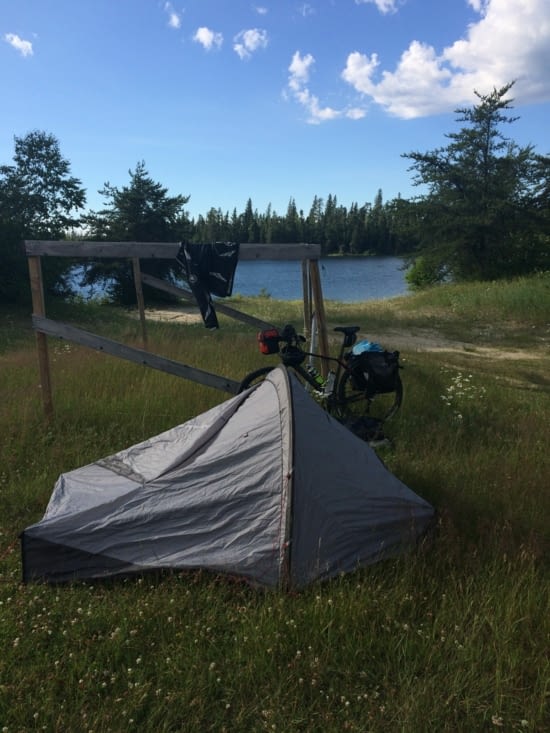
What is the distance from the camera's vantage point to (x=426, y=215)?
2414cm

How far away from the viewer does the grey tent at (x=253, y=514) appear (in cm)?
299

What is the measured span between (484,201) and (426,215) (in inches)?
100.0

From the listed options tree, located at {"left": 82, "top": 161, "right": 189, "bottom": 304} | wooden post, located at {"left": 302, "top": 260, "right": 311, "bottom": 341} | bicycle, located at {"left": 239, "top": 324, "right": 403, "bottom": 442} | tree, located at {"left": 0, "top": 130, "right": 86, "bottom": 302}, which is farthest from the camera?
tree, located at {"left": 82, "top": 161, "right": 189, "bottom": 304}

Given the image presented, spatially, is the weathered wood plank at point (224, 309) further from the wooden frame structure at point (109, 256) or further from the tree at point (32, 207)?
the tree at point (32, 207)

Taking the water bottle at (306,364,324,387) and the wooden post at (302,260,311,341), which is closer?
the water bottle at (306,364,324,387)

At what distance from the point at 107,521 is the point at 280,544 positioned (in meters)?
1.02

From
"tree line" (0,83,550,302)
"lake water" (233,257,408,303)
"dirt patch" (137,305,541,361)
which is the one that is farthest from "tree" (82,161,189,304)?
"dirt patch" (137,305,541,361)

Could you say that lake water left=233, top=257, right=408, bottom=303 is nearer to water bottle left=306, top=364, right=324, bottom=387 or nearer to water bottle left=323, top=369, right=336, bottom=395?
water bottle left=306, top=364, right=324, bottom=387

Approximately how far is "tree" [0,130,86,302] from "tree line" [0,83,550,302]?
0.03 meters

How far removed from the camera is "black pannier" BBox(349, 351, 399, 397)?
5328 millimetres

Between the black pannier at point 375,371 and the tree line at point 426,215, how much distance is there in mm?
15626

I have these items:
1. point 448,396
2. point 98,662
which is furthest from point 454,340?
point 98,662

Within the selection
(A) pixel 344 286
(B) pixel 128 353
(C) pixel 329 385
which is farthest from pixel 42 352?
(A) pixel 344 286

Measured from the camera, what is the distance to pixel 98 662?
96.0 inches
